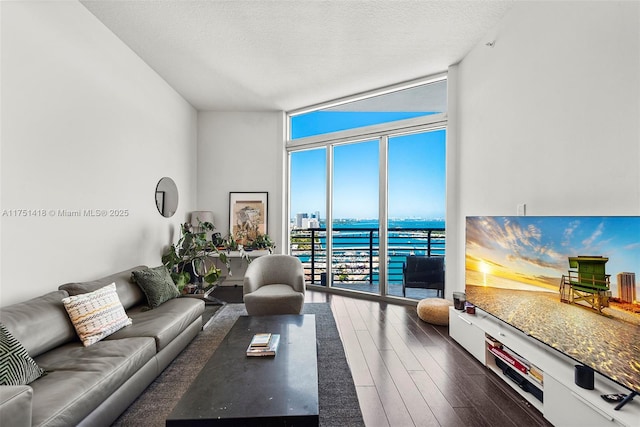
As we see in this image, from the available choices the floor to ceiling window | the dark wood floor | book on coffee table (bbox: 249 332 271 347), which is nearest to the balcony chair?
the floor to ceiling window

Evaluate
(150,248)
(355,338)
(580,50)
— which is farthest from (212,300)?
(580,50)

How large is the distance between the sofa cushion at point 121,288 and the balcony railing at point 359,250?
2.73m

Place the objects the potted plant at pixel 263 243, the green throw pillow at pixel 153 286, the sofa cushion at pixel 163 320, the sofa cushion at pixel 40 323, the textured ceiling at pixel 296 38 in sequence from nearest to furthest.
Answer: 1. the sofa cushion at pixel 40 323
2. the sofa cushion at pixel 163 320
3. the textured ceiling at pixel 296 38
4. the green throw pillow at pixel 153 286
5. the potted plant at pixel 263 243

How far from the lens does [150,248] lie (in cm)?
384

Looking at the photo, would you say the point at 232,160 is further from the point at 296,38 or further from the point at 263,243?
the point at 296,38

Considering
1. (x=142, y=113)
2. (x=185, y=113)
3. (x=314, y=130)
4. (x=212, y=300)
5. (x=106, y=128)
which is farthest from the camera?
(x=314, y=130)

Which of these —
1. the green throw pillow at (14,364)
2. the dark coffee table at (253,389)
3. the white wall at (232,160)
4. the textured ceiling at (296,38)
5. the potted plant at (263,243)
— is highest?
the textured ceiling at (296,38)

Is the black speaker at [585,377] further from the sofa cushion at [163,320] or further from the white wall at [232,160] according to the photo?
the white wall at [232,160]

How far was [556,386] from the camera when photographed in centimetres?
172

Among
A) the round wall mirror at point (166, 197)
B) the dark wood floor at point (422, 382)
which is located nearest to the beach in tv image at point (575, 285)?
the dark wood floor at point (422, 382)

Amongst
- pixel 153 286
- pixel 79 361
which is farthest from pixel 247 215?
pixel 79 361

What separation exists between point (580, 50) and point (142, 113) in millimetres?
4209

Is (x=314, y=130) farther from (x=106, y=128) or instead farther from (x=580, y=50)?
(x=580, y=50)

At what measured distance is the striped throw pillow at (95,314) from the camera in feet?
6.80
